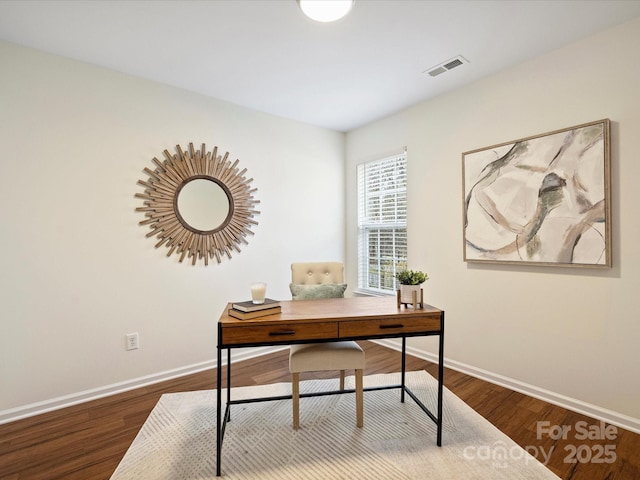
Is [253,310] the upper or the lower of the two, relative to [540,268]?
lower

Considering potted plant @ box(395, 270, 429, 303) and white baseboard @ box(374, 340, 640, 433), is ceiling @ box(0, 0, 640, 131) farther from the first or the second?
white baseboard @ box(374, 340, 640, 433)

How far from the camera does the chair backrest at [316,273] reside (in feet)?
8.63

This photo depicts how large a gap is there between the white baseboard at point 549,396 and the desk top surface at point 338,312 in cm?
123

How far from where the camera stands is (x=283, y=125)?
3.60 m

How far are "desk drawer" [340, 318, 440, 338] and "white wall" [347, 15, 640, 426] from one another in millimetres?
1111

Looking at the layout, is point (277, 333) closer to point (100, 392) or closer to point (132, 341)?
point (132, 341)

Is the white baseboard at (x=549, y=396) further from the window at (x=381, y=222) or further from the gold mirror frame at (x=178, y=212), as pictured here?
Answer: the gold mirror frame at (x=178, y=212)

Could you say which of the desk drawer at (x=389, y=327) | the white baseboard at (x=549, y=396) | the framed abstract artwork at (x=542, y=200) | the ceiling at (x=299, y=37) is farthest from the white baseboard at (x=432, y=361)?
the ceiling at (x=299, y=37)

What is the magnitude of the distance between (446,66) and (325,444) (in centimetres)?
283

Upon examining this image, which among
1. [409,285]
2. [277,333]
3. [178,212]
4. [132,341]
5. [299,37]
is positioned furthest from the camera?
[178,212]

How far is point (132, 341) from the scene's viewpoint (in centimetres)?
263

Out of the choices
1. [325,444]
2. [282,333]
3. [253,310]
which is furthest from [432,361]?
[253,310]

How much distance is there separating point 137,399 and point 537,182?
3437 mm

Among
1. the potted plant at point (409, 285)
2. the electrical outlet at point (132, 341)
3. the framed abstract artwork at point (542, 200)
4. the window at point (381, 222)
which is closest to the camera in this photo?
the potted plant at point (409, 285)
